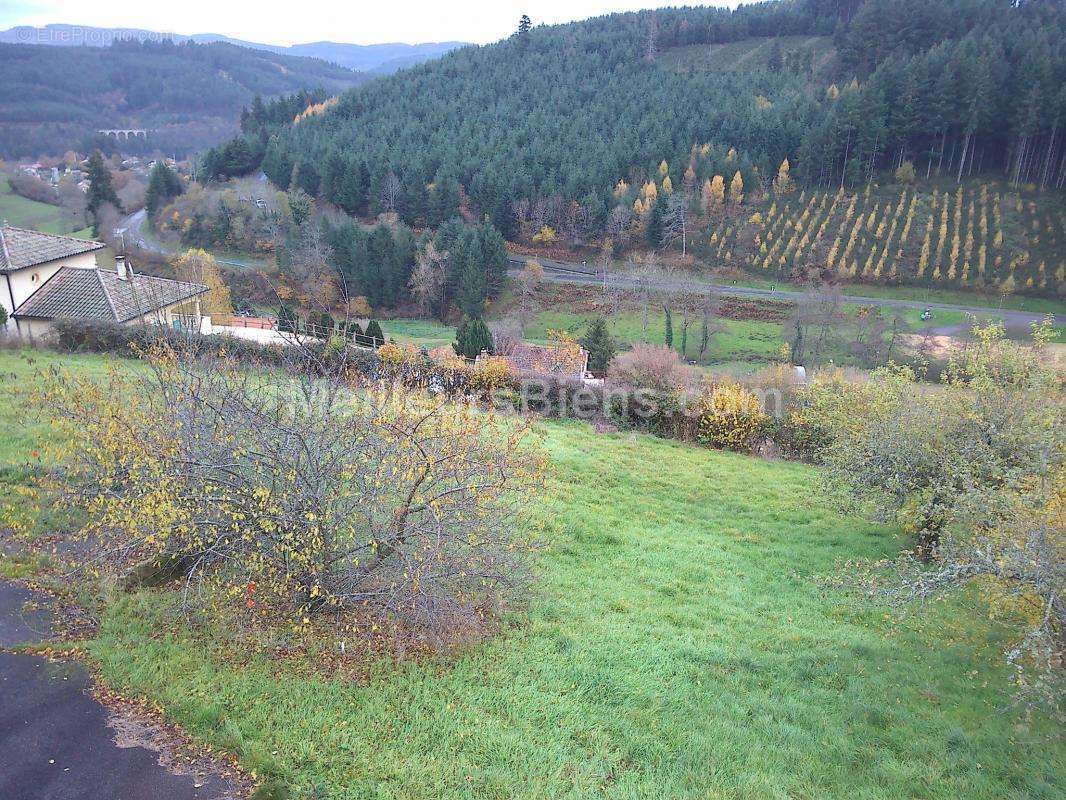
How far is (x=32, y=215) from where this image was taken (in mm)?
68500

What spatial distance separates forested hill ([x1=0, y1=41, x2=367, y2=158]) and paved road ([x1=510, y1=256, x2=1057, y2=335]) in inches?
3422

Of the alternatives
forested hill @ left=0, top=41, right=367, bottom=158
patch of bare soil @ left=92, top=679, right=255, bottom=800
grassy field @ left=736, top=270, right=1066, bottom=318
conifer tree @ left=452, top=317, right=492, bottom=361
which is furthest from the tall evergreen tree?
forested hill @ left=0, top=41, right=367, bottom=158

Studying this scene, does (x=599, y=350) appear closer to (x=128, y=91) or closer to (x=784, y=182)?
(x=784, y=182)

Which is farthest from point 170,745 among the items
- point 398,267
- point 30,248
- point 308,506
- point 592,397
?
point 398,267

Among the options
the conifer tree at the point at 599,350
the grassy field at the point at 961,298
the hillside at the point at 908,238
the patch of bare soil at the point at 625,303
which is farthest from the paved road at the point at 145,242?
the grassy field at the point at 961,298

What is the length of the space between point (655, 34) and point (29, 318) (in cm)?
9273

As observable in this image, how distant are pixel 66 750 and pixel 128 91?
177 meters

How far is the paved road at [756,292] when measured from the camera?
39469mm

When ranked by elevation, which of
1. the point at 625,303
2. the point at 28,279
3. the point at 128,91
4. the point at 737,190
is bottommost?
the point at 625,303

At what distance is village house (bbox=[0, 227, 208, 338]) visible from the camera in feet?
69.4

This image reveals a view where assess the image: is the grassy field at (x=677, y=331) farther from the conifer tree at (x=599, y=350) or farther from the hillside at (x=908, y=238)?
the conifer tree at (x=599, y=350)

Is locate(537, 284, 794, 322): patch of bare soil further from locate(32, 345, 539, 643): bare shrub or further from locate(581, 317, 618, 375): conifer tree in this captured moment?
locate(32, 345, 539, 643): bare shrub

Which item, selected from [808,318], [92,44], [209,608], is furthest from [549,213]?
[92,44]

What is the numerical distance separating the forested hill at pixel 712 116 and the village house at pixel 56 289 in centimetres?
3556
